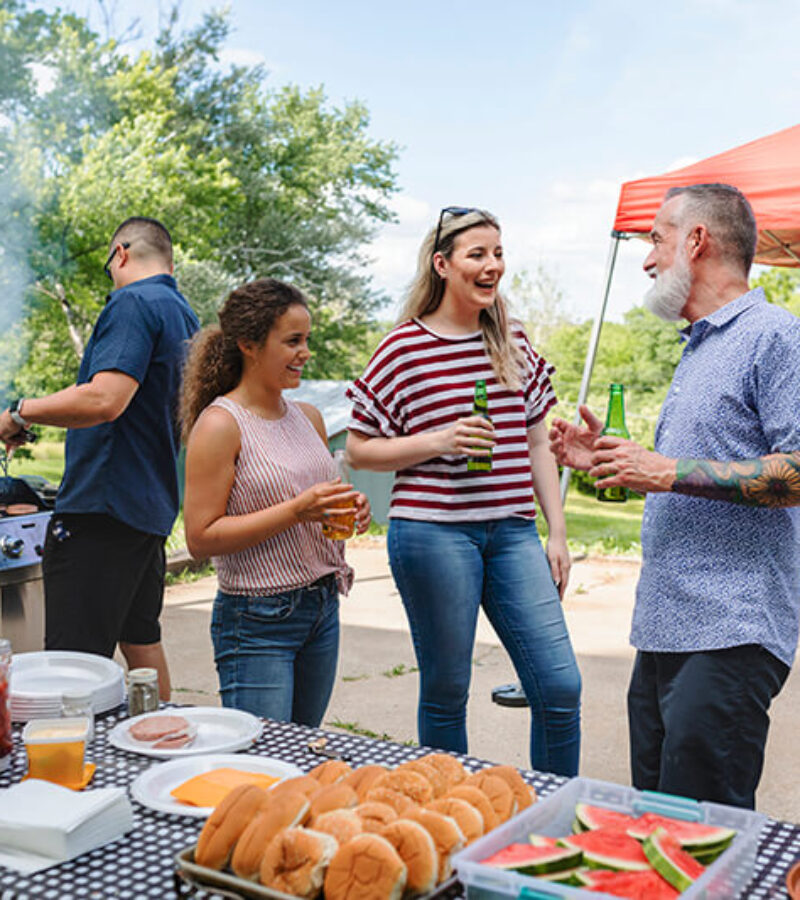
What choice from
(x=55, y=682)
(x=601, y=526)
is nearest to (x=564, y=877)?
(x=55, y=682)

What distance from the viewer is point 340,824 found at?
116 centimetres

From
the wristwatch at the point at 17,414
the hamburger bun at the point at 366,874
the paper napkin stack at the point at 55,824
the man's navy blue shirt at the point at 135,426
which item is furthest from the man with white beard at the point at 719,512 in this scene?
the wristwatch at the point at 17,414

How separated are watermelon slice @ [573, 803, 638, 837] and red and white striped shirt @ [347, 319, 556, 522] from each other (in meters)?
1.36

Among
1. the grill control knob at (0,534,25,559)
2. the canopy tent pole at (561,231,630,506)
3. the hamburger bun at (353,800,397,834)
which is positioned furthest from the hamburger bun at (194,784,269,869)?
the canopy tent pole at (561,231,630,506)

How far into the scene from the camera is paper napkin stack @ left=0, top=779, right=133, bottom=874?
49.3 inches

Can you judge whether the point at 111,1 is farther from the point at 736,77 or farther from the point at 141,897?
the point at 736,77

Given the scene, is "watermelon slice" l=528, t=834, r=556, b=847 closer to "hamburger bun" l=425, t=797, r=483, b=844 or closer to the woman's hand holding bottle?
"hamburger bun" l=425, t=797, r=483, b=844

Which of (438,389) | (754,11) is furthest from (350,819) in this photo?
(754,11)

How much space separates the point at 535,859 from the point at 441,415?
169cm

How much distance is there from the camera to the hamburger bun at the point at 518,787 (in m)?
1.31

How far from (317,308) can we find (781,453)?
69.1 feet

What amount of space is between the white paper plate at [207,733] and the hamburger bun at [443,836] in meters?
0.60

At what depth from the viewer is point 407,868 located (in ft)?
3.62

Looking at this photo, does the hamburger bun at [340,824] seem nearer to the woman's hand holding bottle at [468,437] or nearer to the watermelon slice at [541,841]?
the watermelon slice at [541,841]
